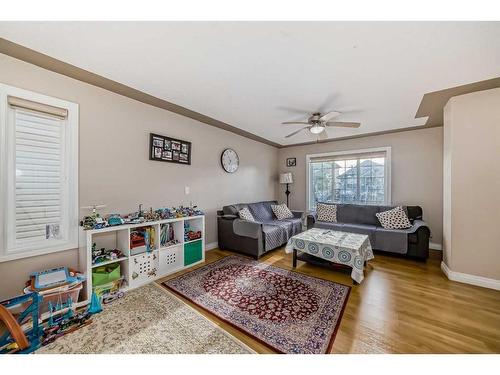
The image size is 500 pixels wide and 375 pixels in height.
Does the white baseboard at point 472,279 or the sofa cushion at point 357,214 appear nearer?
the white baseboard at point 472,279

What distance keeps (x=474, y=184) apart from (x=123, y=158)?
433cm

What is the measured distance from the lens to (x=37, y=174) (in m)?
1.89

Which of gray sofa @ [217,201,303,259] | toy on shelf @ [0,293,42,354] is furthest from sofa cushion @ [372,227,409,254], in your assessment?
toy on shelf @ [0,293,42,354]

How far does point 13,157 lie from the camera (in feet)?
5.75

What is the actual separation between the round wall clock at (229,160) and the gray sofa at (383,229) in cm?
194

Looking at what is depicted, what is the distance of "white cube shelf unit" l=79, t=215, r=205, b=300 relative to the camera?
78.4 inches

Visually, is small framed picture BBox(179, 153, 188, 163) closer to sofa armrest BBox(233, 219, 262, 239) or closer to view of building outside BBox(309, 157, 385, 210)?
sofa armrest BBox(233, 219, 262, 239)

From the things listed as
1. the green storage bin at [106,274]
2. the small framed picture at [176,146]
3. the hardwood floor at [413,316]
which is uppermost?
the small framed picture at [176,146]

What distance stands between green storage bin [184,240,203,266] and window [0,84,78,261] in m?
1.26

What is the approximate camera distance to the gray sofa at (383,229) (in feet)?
9.73

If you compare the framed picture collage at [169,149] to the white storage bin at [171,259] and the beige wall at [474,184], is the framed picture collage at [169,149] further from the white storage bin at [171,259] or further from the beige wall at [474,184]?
the beige wall at [474,184]

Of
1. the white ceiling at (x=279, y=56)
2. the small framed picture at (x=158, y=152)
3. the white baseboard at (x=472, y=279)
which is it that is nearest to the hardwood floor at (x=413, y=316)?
the white baseboard at (x=472, y=279)

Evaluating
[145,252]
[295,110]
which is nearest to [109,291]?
[145,252]
